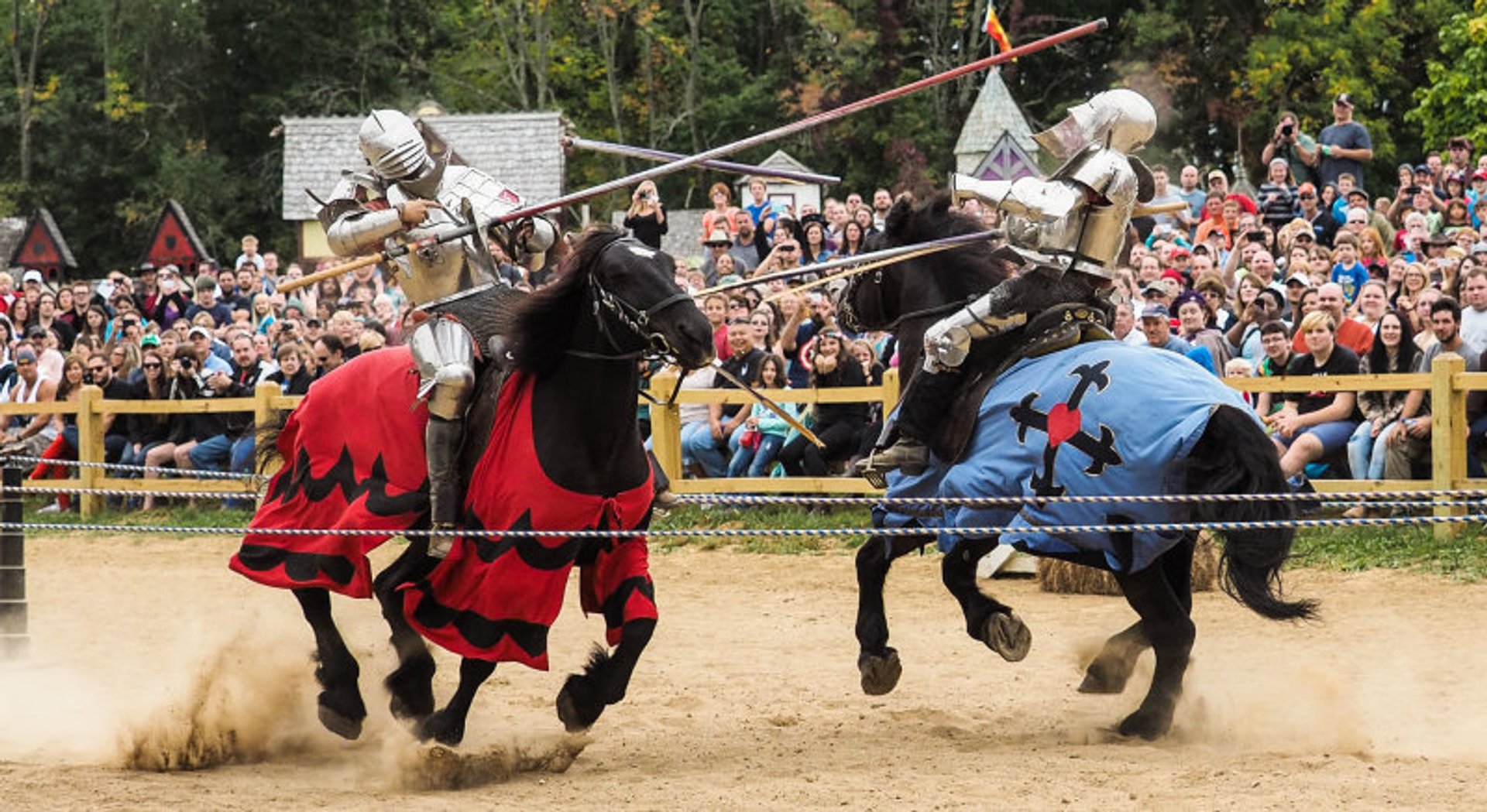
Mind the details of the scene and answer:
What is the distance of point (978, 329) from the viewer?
7492 millimetres

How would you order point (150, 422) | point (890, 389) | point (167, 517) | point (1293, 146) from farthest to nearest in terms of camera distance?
point (1293, 146) → point (150, 422) → point (167, 517) → point (890, 389)

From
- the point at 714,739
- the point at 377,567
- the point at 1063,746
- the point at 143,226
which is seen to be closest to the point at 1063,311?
the point at 1063,746

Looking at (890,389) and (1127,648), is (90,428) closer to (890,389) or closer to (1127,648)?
(890,389)

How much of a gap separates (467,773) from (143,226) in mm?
36456

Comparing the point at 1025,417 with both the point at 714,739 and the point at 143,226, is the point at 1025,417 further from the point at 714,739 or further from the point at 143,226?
the point at 143,226

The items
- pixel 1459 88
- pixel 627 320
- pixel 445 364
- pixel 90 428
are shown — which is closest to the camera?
pixel 627 320

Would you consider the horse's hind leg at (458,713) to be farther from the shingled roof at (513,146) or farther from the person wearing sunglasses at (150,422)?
the shingled roof at (513,146)

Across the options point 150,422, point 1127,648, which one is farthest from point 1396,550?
point 150,422

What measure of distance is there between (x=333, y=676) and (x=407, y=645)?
0.29 m

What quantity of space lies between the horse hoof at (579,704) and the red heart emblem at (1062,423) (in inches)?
72.9

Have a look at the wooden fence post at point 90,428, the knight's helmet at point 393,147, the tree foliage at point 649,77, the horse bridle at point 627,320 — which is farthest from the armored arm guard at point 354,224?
the tree foliage at point 649,77

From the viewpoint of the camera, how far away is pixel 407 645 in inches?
291

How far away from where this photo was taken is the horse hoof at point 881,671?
7559 mm

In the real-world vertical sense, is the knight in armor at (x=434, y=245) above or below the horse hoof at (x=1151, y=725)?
above
